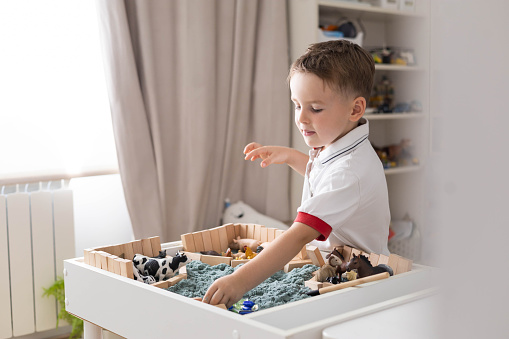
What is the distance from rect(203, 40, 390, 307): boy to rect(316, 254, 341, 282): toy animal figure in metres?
0.04

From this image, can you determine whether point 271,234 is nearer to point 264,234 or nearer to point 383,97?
point 264,234

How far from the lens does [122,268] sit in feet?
2.99

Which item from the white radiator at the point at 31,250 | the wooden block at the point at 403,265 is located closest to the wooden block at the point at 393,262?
the wooden block at the point at 403,265

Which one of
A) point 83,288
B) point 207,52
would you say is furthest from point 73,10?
point 83,288

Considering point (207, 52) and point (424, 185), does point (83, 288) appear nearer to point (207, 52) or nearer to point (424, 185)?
point (424, 185)

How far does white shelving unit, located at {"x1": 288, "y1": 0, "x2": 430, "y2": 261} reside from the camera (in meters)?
0.14

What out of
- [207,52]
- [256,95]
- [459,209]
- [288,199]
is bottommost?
[288,199]

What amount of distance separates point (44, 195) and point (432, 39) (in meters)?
2.09

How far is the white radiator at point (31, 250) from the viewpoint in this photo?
6.51ft

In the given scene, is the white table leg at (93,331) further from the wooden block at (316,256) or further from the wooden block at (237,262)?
the wooden block at (316,256)

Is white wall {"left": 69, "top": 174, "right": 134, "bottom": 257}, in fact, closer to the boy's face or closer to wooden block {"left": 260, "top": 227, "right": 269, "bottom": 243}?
wooden block {"left": 260, "top": 227, "right": 269, "bottom": 243}

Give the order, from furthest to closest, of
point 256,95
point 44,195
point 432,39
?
point 256,95 < point 44,195 < point 432,39

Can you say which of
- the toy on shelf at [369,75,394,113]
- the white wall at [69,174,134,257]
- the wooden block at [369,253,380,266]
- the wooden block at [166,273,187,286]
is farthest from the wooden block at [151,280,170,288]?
the toy on shelf at [369,75,394,113]

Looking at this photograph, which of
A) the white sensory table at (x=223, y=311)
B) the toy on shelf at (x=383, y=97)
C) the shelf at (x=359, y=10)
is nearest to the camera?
the white sensory table at (x=223, y=311)
